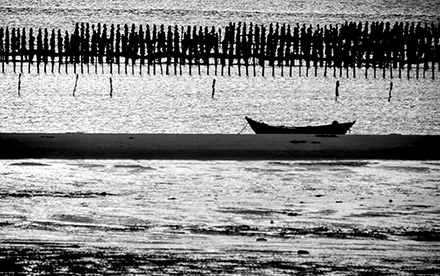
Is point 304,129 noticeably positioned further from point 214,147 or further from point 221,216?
point 221,216

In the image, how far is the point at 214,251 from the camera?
24.5 ft

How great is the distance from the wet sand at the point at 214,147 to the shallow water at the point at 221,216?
0.44 metres

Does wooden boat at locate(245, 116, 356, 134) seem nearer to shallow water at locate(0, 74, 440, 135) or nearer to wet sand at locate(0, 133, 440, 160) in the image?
wet sand at locate(0, 133, 440, 160)

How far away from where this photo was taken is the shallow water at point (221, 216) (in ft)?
23.6

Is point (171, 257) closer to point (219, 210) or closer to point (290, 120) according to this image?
point (219, 210)

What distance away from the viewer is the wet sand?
12570 millimetres

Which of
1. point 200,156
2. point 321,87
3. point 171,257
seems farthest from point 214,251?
point 321,87

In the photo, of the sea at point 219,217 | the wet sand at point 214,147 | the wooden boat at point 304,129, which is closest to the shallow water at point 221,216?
the sea at point 219,217

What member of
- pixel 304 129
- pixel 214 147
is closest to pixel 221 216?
pixel 214 147

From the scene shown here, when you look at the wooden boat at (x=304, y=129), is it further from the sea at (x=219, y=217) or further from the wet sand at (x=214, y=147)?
the sea at (x=219, y=217)

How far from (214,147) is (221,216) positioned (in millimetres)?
4355

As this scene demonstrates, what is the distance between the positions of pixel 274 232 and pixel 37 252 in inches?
74.3

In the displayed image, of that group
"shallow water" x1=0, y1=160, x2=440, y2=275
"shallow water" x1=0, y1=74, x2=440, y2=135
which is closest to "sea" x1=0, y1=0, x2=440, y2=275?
"shallow water" x1=0, y1=160, x2=440, y2=275

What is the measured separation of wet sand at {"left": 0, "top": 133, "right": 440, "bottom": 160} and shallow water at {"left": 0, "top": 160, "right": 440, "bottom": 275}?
0.44m
